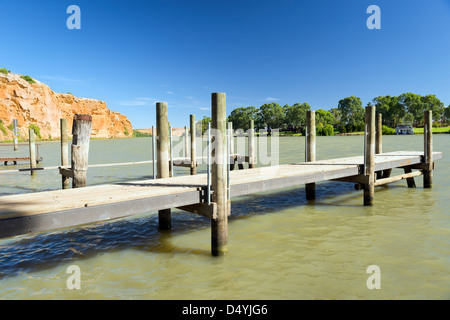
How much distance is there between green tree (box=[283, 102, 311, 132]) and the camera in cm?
15832

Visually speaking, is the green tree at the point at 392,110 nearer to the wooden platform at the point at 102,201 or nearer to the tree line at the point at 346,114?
the tree line at the point at 346,114

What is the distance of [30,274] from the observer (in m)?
5.61

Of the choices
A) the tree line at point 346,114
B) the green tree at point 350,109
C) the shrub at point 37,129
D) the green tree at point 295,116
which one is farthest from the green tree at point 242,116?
the shrub at point 37,129

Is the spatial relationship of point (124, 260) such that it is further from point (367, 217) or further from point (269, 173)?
point (367, 217)

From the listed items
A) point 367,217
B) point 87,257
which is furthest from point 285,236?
point 87,257

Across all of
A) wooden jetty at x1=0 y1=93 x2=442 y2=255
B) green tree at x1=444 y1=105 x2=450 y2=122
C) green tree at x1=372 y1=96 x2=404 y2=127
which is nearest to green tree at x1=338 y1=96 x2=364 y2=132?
green tree at x1=372 y1=96 x2=404 y2=127

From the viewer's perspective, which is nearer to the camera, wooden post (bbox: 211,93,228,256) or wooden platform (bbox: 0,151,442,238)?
wooden platform (bbox: 0,151,442,238)

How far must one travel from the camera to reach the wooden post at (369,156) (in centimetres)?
996

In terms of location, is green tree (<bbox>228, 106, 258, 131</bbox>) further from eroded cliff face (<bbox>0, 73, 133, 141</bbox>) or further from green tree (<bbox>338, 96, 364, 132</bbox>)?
eroded cliff face (<bbox>0, 73, 133, 141</bbox>)

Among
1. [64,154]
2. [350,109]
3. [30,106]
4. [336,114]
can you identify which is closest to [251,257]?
[64,154]

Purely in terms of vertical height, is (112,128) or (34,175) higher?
(112,128)

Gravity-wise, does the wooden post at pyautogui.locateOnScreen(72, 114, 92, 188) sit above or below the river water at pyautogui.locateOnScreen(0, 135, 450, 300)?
above
